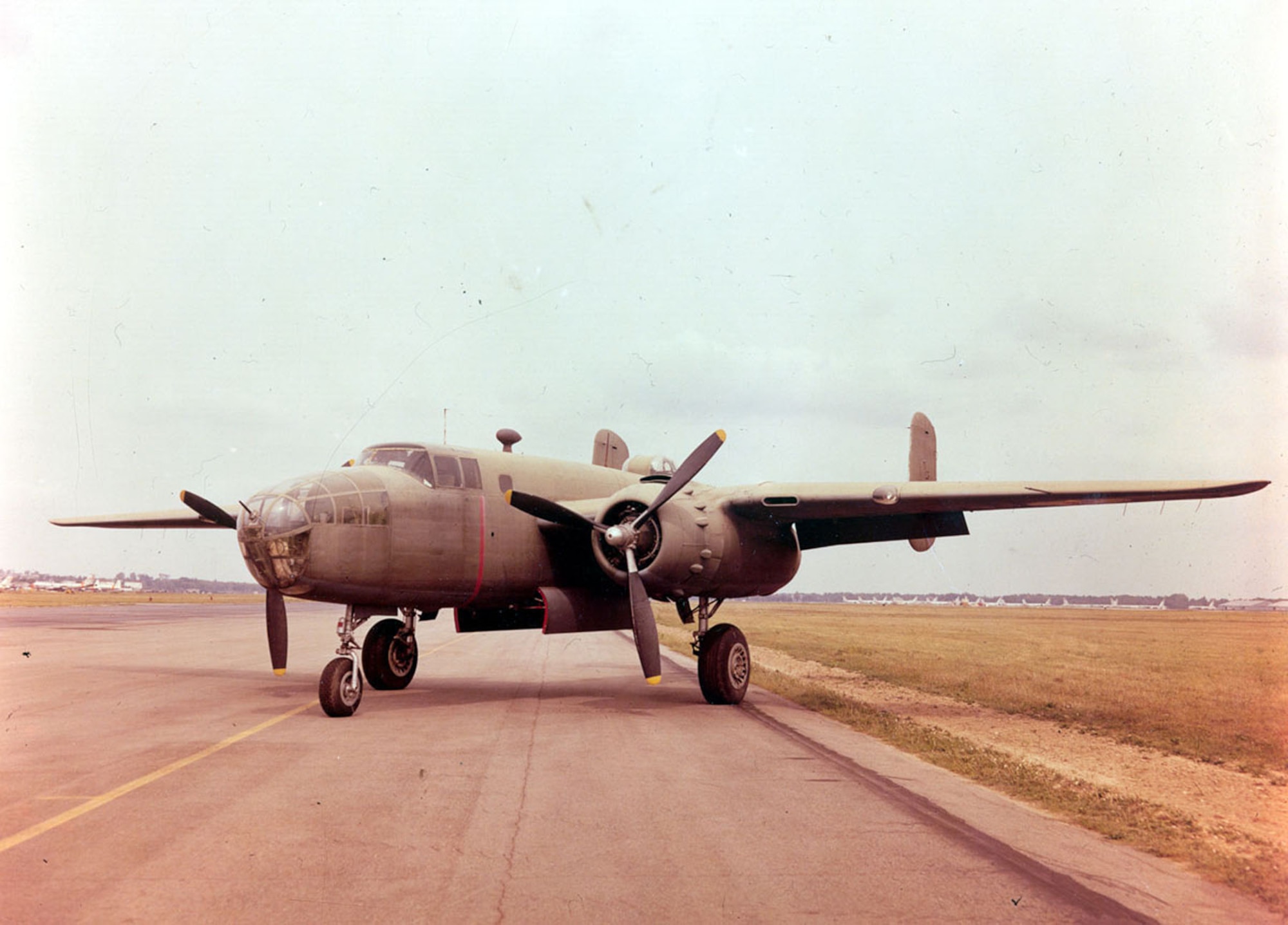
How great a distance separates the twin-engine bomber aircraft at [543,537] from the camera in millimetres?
13312

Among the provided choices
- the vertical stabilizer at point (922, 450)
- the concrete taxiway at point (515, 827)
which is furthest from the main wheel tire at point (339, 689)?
the vertical stabilizer at point (922, 450)

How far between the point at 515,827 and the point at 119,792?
12.4 ft

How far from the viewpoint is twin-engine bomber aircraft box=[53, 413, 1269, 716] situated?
13.3 meters

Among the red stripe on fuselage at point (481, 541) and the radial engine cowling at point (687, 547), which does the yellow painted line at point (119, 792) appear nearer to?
the red stripe on fuselage at point (481, 541)

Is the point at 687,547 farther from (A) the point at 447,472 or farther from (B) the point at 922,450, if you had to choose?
(B) the point at 922,450

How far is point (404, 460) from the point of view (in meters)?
15.1

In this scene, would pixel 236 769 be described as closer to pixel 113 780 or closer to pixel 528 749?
pixel 113 780

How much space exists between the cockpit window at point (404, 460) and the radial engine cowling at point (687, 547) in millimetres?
2952

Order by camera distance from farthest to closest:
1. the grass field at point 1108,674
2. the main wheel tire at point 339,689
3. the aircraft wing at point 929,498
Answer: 1. the grass field at point 1108,674
2. the aircraft wing at point 929,498
3. the main wheel tire at point 339,689

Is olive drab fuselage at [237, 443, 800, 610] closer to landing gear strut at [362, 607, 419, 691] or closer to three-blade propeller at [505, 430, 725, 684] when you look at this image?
three-blade propeller at [505, 430, 725, 684]

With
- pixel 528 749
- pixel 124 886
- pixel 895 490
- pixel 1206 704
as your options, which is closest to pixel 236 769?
pixel 528 749

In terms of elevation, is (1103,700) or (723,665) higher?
(723,665)

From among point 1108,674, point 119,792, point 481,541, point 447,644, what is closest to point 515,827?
point 119,792

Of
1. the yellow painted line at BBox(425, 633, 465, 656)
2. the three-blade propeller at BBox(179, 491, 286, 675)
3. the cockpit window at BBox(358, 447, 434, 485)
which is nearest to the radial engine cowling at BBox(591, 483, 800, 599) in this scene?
the cockpit window at BBox(358, 447, 434, 485)
